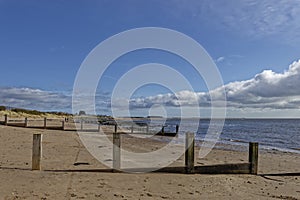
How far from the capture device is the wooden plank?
31.5 feet

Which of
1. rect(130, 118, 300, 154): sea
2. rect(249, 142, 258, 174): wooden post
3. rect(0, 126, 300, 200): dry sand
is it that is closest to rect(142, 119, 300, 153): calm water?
rect(130, 118, 300, 154): sea

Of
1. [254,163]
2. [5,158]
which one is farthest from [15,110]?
[254,163]

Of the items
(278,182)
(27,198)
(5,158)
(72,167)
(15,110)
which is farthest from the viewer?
(15,110)

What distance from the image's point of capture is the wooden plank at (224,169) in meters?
9.60

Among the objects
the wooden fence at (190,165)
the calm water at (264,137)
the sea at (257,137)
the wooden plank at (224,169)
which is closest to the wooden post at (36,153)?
the wooden fence at (190,165)

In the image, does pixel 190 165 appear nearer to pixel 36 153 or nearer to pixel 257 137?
pixel 36 153

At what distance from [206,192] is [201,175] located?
1.92m

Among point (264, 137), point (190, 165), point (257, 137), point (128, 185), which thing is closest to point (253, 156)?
point (190, 165)

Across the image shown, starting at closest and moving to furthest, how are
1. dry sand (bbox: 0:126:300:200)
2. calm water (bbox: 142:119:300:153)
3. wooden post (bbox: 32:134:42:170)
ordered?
dry sand (bbox: 0:126:300:200), wooden post (bbox: 32:134:42:170), calm water (bbox: 142:119:300:153)

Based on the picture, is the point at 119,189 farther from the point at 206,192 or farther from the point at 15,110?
the point at 15,110

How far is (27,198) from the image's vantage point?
628cm

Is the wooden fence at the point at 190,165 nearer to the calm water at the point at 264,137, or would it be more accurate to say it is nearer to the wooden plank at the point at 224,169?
the wooden plank at the point at 224,169

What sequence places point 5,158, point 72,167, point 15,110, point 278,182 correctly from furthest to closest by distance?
point 15,110 → point 5,158 → point 72,167 → point 278,182

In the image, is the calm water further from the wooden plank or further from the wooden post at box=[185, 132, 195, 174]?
the wooden post at box=[185, 132, 195, 174]
